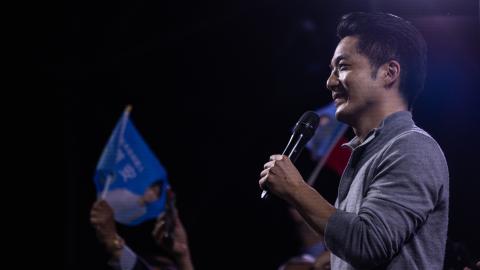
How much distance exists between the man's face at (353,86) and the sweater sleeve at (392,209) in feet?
0.72

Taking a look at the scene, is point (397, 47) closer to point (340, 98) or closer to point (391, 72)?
point (391, 72)

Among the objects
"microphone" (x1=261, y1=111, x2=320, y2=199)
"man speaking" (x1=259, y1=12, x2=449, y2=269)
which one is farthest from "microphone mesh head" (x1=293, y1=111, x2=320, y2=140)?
"man speaking" (x1=259, y1=12, x2=449, y2=269)

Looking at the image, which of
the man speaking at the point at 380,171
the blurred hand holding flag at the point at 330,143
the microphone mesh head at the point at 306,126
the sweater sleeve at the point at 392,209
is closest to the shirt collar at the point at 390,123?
the man speaking at the point at 380,171

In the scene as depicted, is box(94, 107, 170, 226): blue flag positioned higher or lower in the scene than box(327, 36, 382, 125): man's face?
lower

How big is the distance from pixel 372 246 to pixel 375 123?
42cm

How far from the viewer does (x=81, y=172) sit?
6.65 metres

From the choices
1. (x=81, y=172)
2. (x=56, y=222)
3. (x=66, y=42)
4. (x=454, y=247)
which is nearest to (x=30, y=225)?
(x=56, y=222)

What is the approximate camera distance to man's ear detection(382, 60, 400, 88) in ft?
6.06

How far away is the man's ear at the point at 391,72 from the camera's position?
1.85 m

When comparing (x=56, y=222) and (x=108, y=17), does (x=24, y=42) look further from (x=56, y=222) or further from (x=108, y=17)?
(x=56, y=222)

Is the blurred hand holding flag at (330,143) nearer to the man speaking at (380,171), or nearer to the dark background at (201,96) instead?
the dark background at (201,96)

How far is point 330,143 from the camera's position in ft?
13.6

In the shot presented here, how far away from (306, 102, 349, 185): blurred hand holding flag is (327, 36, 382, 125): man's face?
218 centimetres

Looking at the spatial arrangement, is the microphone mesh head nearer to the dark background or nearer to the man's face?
the man's face
